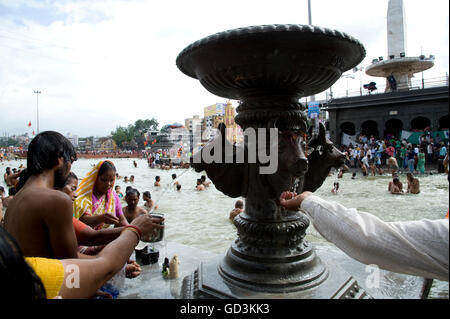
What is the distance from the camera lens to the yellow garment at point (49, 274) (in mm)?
1235

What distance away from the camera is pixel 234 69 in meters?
2.68

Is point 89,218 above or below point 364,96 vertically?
below

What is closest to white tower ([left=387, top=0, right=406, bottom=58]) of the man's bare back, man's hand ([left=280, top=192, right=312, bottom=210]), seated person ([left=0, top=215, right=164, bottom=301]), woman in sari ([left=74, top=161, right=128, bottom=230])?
woman in sari ([left=74, top=161, right=128, bottom=230])

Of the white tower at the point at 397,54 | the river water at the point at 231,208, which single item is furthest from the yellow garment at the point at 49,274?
the white tower at the point at 397,54

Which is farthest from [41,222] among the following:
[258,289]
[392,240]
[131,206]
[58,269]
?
[131,206]

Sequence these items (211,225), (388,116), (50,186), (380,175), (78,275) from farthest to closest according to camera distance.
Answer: (388,116) → (380,175) → (211,225) → (50,186) → (78,275)

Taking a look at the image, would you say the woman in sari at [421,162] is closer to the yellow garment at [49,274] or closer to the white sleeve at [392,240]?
the white sleeve at [392,240]

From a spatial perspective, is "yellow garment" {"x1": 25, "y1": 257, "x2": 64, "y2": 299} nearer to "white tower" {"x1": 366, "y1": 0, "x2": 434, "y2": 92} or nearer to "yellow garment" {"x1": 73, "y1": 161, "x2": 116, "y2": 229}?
"yellow garment" {"x1": 73, "y1": 161, "x2": 116, "y2": 229}

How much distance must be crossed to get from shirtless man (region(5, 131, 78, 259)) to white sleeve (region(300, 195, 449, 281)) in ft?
4.32

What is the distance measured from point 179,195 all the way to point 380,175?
11284mm

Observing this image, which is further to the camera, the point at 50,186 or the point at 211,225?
the point at 211,225

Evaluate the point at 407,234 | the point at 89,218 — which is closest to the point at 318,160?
the point at 407,234

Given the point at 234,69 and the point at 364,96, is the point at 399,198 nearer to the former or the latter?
the point at 234,69
